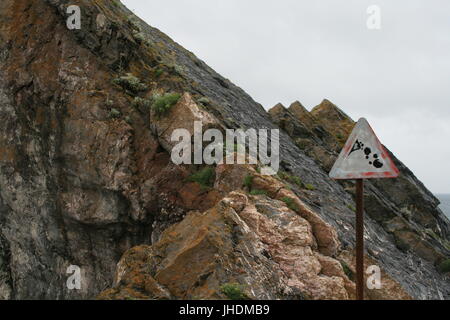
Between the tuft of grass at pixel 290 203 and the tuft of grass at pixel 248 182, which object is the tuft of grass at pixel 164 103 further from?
the tuft of grass at pixel 290 203

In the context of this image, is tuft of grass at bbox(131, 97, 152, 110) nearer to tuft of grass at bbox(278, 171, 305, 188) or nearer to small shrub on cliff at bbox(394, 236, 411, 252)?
tuft of grass at bbox(278, 171, 305, 188)

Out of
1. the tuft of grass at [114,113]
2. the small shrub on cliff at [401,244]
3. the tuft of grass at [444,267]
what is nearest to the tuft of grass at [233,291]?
the tuft of grass at [114,113]

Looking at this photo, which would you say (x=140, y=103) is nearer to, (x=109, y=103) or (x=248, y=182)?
(x=109, y=103)

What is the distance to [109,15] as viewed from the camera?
56.1ft

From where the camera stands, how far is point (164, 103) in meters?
14.3

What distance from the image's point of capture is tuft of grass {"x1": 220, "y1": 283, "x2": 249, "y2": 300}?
8.04 m

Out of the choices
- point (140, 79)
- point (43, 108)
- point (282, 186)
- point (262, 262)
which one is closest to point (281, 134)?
point (140, 79)

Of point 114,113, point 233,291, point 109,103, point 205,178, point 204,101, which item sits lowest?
point 233,291

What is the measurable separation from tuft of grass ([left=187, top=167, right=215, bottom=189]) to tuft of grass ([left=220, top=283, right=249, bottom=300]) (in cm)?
497

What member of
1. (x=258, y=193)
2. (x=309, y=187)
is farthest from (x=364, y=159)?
(x=309, y=187)

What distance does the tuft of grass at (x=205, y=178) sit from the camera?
12.9 metres

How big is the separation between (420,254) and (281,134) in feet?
28.9

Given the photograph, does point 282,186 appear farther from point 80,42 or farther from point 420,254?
point 80,42

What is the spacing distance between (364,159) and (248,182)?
4.73m
